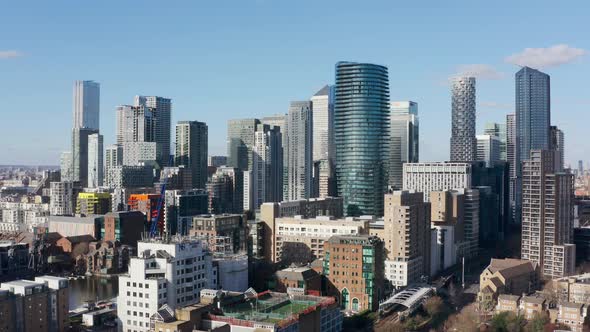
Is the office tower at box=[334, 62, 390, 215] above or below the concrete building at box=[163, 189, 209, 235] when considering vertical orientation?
above

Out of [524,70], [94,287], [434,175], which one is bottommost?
[94,287]

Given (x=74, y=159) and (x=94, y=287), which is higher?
(x=74, y=159)

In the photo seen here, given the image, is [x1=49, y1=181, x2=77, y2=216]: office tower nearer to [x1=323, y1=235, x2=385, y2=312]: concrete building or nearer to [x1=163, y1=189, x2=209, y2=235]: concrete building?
[x1=163, y1=189, x2=209, y2=235]: concrete building

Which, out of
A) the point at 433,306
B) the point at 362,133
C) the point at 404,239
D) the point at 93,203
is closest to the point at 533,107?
the point at 362,133

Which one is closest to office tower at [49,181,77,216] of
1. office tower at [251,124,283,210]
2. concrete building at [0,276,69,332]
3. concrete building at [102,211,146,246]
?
concrete building at [102,211,146,246]

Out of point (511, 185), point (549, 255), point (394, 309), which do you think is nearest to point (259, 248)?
point (394, 309)

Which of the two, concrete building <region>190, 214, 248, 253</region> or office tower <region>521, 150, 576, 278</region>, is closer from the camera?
concrete building <region>190, 214, 248, 253</region>

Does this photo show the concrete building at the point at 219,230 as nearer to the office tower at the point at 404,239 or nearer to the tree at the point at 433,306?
the office tower at the point at 404,239

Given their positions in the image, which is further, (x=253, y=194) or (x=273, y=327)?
(x=253, y=194)

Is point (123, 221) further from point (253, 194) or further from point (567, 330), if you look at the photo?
point (567, 330)
